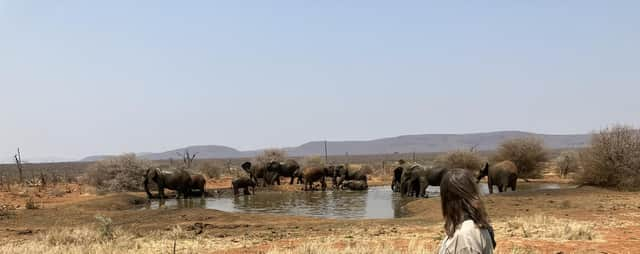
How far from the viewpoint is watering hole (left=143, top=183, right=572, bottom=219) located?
20.5 m

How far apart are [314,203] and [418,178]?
5.94 metres

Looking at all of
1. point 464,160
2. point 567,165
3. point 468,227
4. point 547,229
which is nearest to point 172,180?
point 547,229

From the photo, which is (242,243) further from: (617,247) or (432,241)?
(617,247)

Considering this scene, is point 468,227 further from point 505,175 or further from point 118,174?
point 118,174

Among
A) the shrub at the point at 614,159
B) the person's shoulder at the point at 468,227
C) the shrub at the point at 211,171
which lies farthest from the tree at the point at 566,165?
the person's shoulder at the point at 468,227

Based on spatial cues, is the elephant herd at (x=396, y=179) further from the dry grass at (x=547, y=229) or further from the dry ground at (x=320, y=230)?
the dry grass at (x=547, y=229)

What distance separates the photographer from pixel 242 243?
1255 centimetres

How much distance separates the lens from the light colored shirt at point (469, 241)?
389cm

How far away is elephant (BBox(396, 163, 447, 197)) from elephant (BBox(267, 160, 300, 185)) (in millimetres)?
10809

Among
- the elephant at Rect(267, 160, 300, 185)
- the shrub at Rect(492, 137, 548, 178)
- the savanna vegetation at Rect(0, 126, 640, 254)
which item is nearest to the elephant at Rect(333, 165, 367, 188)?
Result: the elephant at Rect(267, 160, 300, 185)

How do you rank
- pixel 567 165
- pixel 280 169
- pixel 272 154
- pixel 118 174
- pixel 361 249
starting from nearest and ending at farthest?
1. pixel 361 249
2. pixel 118 174
3. pixel 280 169
4. pixel 567 165
5. pixel 272 154

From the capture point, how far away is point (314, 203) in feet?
79.3

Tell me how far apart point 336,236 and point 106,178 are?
2417 centimetres

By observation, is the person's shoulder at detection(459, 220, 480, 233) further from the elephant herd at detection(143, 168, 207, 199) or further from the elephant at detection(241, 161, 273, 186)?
the elephant at detection(241, 161, 273, 186)
